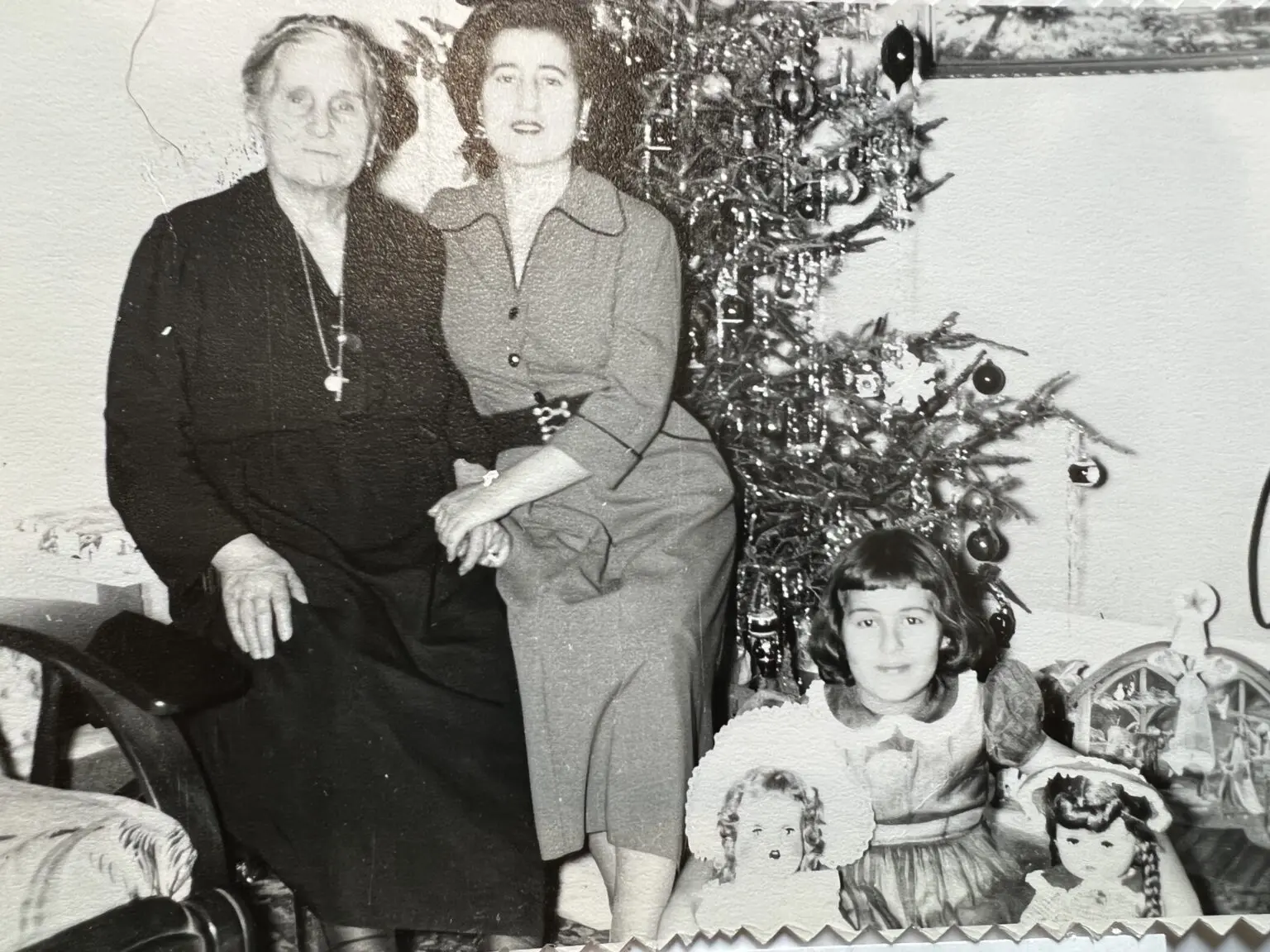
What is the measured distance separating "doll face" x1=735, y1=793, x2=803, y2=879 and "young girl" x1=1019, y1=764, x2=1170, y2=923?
1.86ft

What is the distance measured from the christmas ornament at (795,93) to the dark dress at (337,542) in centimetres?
85

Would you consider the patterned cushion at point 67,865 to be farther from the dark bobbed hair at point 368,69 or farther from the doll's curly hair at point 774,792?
the dark bobbed hair at point 368,69

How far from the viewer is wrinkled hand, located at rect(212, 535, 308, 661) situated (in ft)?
7.67

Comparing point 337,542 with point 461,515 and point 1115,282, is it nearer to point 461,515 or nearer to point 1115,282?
point 461,515

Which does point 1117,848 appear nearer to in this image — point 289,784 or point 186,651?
point 289,784

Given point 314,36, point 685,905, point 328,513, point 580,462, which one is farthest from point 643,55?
point 685,905

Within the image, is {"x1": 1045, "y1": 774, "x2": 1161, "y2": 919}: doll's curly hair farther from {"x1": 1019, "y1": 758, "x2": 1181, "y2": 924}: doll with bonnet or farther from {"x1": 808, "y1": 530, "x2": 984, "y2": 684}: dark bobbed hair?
{"x1": 808, "y1": 530, "x2": 984, "y2": 684}: dark bobbed hair

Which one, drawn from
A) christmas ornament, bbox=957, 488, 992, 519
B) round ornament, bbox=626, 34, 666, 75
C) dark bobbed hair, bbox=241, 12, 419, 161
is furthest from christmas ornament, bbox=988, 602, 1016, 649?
dark bobbed hair, bbox=241, 12, 419, 161

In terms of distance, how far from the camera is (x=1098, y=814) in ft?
8.48

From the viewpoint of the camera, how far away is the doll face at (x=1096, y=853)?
2570mm

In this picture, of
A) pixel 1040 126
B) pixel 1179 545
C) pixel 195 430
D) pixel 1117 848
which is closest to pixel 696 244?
pixel 1040 126

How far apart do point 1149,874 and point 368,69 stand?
8.38 ft

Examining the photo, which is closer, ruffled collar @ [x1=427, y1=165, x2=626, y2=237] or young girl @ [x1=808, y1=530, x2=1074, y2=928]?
ruffled collar @ [x1=427, y1=165, x2=626, y2=237]

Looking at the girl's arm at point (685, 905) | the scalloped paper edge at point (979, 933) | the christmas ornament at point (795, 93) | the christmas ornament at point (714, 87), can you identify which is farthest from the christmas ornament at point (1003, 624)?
Result: the christmas ornament at point (714, 87)
